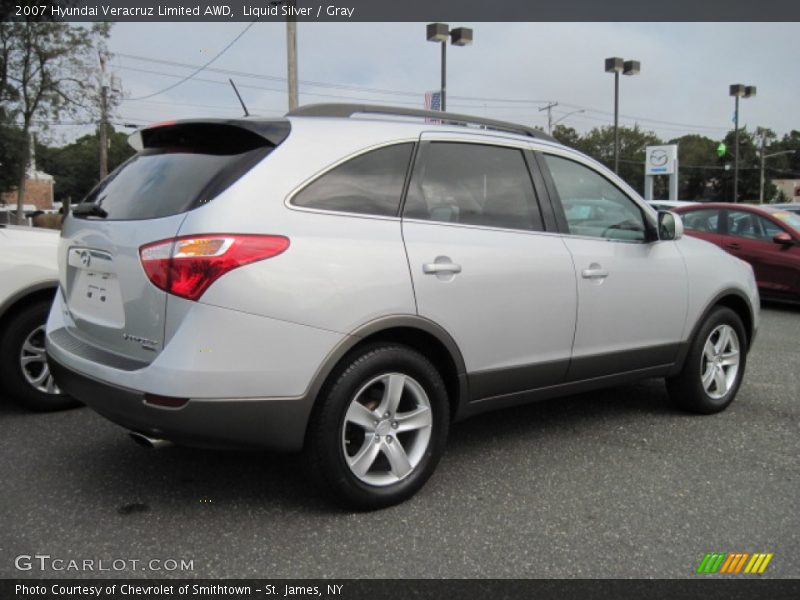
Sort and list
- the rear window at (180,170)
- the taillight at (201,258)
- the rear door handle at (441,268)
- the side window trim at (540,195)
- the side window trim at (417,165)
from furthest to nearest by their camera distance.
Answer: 1. the side window trim at (540,195)
2. the side window trim at (417,165)
3. the rear door handle at (441,268)
4. the rear window at (180,170)
5. the taillight at (201,258)

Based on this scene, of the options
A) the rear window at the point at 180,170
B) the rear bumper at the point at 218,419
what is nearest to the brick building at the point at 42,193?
the rear window at the point at 180,170

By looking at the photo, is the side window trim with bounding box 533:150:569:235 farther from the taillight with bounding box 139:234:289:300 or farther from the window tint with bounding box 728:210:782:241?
the window tint with bounding box 728:210:782:241

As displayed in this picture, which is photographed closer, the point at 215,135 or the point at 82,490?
the point at 215,135

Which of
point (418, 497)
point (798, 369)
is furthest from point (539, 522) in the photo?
point (798, 369)

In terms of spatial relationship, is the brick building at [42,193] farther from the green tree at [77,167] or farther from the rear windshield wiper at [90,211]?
the rear windshield wiper at [90,211]

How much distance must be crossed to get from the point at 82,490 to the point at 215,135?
5.91 feet

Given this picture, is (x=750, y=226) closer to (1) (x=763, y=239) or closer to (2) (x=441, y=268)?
(1) (x=763, y=239)

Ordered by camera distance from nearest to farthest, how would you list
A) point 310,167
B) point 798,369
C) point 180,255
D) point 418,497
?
point 180,255, point 310,167, point 418,497, point 798,369

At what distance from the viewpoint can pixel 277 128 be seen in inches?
125

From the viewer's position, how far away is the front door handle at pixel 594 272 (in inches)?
155

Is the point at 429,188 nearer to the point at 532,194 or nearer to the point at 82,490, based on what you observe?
the point at 532,194

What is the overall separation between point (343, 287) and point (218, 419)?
726mm

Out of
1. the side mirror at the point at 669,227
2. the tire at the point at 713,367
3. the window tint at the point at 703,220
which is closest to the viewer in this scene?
the side mirror at the point at 669,227

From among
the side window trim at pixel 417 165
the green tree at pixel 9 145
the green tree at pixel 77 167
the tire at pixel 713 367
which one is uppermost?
the green tree at pixel 77 167
